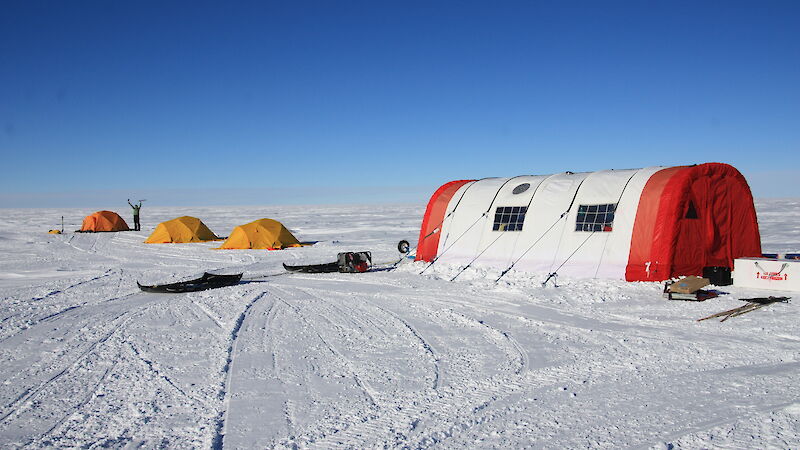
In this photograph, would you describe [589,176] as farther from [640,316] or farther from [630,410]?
[630,410]

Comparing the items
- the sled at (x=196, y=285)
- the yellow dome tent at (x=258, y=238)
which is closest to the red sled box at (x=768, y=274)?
the sled at (x=196, y=285)

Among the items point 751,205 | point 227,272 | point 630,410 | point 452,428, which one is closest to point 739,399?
point 630,410

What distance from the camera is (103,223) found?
35188 millimetres

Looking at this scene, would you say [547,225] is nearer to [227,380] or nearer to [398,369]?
[398,369]

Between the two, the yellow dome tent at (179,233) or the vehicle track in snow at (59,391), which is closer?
the vehicle track in snow at (59,391)

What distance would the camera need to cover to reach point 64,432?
15.9 feet

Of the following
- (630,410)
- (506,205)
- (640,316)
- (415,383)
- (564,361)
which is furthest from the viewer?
(506,205)

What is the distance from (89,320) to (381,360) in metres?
5.52

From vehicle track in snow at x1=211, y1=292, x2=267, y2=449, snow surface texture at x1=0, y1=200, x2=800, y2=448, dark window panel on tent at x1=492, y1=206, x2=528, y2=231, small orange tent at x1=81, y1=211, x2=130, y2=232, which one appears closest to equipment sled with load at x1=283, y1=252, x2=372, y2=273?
snow surface texture at x1=0, y1=200, x2=800, y2=448

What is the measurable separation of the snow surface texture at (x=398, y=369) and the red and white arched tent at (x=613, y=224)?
2.95 feet

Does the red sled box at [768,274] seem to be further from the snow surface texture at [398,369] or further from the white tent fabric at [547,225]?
the white tent fabric at [547,225]

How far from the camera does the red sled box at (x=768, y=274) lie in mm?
10898

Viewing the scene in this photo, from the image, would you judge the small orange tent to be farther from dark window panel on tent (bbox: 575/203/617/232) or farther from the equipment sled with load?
dark window panel on tent (bbox: 575/203/617/232)

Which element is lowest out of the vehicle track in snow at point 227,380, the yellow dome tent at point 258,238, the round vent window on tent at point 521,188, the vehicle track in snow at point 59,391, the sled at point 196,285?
the vehicle track in snow at point 59,391
